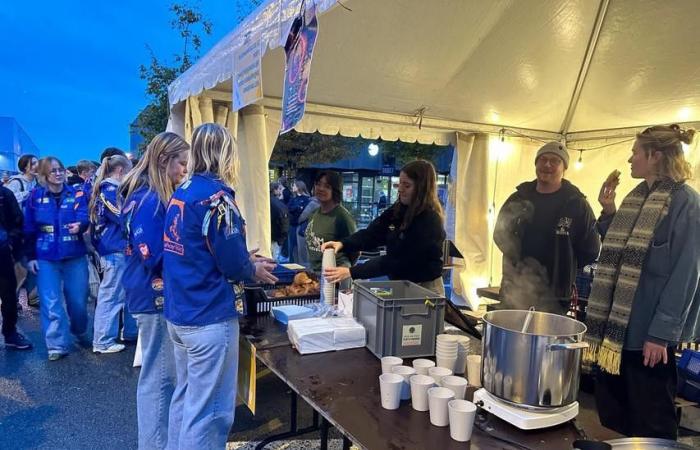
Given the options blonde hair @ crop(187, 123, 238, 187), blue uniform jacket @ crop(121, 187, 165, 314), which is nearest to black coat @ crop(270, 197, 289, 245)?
blue uniform jacket @ crop(121, 187, 165, 314)

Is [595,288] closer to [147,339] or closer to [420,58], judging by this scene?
[147,339]

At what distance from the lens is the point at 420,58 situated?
12.9 feet

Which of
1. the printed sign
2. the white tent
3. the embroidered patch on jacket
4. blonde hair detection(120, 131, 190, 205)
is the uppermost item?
the white tent

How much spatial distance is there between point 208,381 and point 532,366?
1340 mm

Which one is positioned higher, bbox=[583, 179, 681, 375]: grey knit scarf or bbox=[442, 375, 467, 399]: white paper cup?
bbox=[583, 179, 681, 375]: grey knit scarf

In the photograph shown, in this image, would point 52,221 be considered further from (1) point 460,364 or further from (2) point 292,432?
(1) point 460,364

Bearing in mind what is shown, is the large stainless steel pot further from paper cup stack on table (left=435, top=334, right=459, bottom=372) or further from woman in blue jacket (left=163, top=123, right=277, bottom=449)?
woman in blue jacket (left=163, top=123, right=277, bottom=449)

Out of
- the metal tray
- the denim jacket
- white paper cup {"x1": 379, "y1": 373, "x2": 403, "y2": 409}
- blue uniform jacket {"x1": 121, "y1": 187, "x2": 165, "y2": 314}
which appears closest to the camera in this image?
the metal tray

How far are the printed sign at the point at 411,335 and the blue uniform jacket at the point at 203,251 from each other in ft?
2.35

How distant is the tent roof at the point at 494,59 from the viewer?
11.3 ft

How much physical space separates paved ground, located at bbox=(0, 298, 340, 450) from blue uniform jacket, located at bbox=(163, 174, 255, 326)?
4.32 ft

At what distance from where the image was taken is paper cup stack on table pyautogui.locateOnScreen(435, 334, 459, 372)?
1626 millimetres

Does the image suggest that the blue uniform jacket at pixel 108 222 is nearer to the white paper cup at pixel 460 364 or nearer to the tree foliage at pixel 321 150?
the white paper cup at pixel 460 364

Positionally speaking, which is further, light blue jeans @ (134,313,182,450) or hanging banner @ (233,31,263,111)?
hanging banner @ (233,31,263,111)
